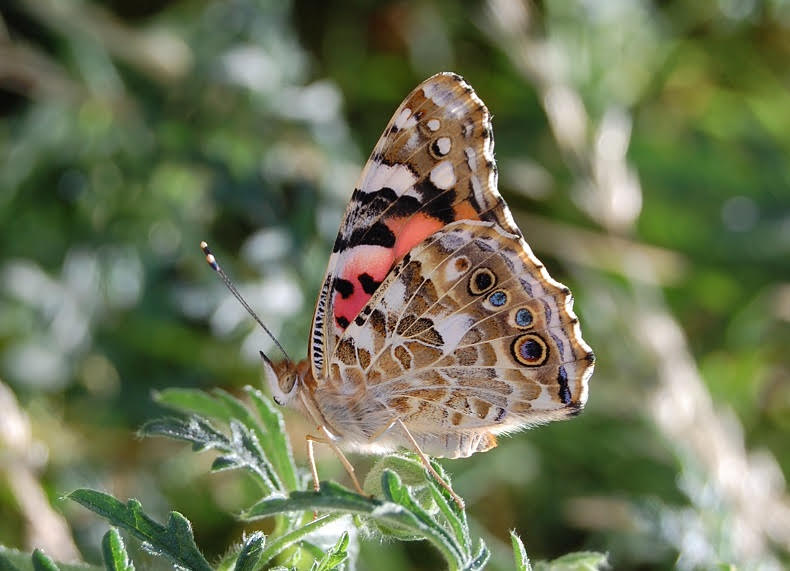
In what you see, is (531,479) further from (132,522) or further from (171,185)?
(132,522)

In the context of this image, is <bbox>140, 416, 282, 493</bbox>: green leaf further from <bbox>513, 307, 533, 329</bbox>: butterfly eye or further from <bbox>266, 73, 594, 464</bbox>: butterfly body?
<bbox>513, 307, 533, 329</bbox>: butterfly eye

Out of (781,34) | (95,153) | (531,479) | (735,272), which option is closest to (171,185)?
(95,153)

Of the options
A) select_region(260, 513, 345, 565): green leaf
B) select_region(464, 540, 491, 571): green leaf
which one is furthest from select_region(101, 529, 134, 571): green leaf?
select_region(464, 540, 491, 571): green leaf

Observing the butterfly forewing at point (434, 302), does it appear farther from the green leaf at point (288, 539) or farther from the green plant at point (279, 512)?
the green leaf at point (288, 539)

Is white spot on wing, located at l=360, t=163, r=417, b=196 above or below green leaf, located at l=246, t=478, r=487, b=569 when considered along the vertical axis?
above

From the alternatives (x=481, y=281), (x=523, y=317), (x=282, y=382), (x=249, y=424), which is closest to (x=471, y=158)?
(x=481, y=281)

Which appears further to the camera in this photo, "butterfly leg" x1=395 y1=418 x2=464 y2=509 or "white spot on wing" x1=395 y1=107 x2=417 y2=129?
"white spot on wing" x1=395 y1=107 x2=417 y2=129
